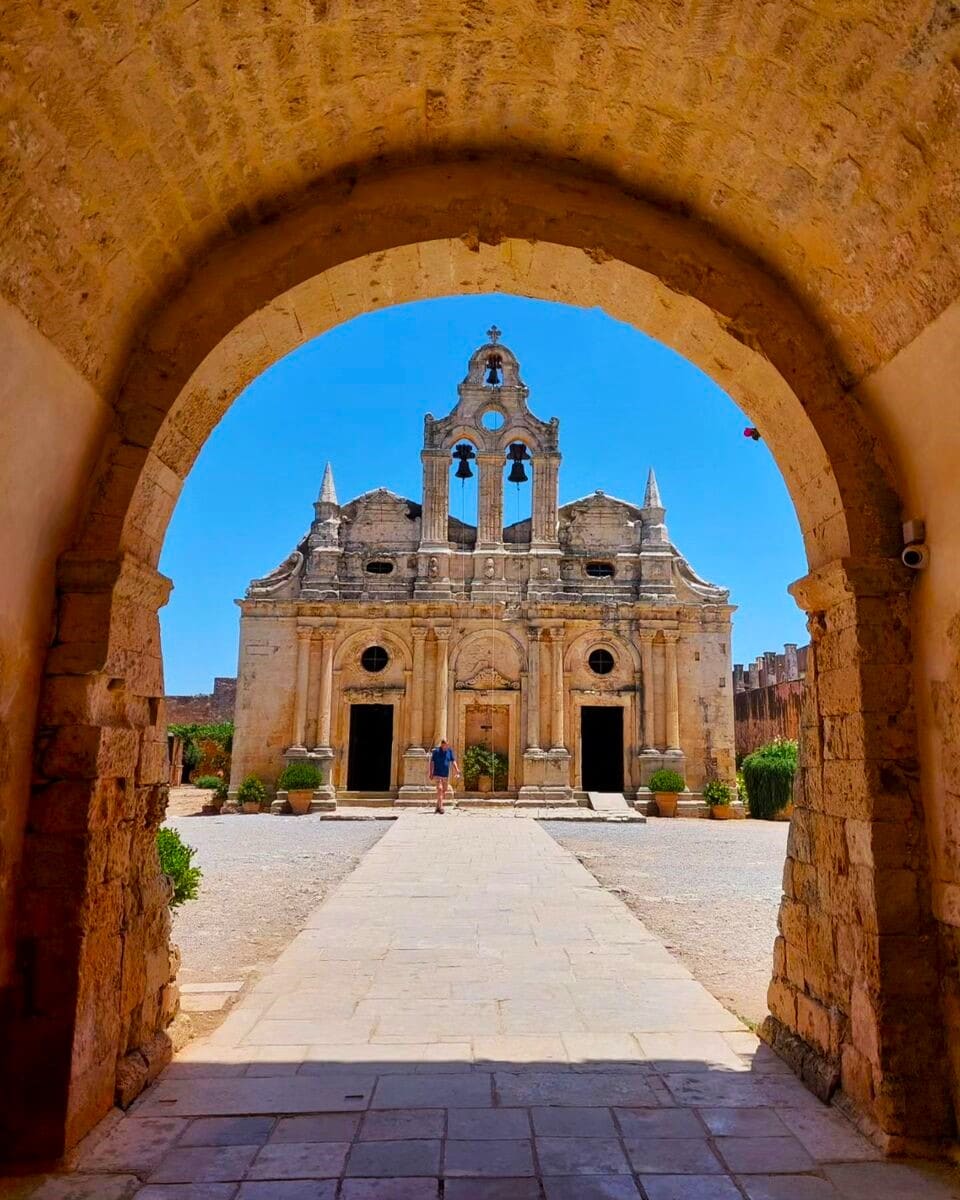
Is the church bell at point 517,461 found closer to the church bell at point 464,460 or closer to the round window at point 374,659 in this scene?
the church bell at point 464,460

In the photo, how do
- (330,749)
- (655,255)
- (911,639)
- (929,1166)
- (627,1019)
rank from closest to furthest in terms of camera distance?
1. (929,1166)
2. (911,639)
3. (655,255)
4. (627,1019)
5. (330,749)

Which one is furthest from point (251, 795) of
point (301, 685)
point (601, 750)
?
point (601, 750)

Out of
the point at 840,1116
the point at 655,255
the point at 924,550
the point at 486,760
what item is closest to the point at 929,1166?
the point at 840,1116

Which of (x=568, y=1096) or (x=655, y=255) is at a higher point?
(x=655, y=255)

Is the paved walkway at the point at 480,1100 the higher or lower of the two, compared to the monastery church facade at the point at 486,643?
lower

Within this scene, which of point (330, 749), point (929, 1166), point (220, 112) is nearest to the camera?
point (929, 1166)

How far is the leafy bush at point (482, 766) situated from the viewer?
22.6 m

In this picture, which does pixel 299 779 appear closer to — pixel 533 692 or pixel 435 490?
pixel 533 692

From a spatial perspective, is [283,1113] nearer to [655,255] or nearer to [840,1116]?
[840,1116]

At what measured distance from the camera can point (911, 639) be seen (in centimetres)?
371

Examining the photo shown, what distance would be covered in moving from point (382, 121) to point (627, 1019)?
4.91m

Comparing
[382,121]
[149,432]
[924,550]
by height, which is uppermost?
[382,121]

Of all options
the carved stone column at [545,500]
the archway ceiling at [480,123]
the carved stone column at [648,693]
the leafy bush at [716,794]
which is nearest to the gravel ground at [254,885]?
the archway ceiling at [480,123]

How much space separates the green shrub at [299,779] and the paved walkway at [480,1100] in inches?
596
